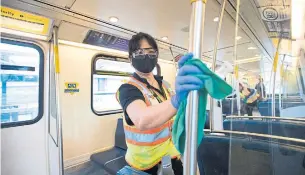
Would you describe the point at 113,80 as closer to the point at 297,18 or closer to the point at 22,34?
the point at 22,34

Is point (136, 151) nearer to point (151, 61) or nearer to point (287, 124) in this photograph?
point (151, 61)

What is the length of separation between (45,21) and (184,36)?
192 cm

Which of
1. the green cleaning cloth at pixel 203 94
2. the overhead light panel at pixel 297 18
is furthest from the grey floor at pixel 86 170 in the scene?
the overhead light panel at pixel 297 18

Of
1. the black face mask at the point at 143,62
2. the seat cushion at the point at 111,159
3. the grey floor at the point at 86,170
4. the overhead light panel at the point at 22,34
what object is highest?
the overhead light panel at the point at 22,34

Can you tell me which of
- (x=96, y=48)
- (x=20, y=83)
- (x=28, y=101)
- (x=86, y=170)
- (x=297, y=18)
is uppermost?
(x=96, y=48)

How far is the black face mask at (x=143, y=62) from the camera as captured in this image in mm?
1209

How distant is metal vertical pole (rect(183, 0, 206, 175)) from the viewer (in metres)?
0.46

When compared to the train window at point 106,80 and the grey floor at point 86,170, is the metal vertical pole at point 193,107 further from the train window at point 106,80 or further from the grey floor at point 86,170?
the train window at point 106,80

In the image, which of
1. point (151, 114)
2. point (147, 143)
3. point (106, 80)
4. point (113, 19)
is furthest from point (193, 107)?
point (106, 80)

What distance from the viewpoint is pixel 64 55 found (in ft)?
9.18

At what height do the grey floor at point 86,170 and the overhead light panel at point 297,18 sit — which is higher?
the overhead light panel at point 297,18

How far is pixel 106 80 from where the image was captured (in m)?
3.51

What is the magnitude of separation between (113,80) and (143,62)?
251cm

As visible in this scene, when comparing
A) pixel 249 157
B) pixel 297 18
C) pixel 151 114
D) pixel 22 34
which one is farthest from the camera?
pixel 22 34
